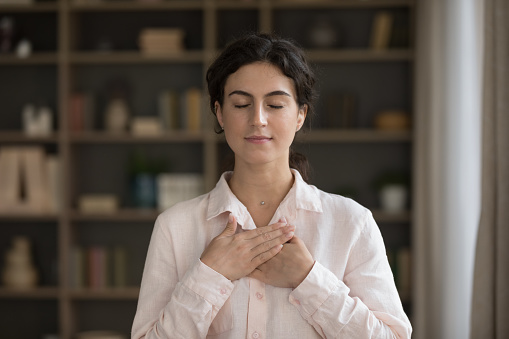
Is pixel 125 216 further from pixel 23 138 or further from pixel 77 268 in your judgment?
pixel 23 138

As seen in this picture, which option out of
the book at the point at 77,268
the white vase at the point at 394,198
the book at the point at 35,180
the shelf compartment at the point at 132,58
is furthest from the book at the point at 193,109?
the white vase at the point at 394,198

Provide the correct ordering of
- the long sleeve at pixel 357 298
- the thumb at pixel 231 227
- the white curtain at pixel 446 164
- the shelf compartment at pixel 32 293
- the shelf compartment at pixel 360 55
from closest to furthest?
the long sleeve at pixel 357 298 < the thumb at pixel 231 227 < the white curtain at pixel 446 164 < the shelf compartment at pixel 360 55 < the shelf compartment at pixel 32 293

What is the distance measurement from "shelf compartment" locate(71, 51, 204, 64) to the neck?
2.87 m

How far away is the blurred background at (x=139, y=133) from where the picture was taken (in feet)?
14.8

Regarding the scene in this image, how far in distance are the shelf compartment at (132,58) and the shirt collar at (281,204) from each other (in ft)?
9.52

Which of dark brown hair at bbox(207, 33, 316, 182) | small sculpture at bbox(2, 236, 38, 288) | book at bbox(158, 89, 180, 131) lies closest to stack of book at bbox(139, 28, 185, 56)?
book at bbox(158, 89, 180, 131)

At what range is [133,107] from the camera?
4883 mm

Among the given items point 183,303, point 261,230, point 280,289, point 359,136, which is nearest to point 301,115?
point 261,230

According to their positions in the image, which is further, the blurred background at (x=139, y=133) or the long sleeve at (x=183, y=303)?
the blurred background at (x=139, y=133)

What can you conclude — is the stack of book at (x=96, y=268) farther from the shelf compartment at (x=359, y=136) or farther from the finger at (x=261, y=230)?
the finger at (x=261, y=230)

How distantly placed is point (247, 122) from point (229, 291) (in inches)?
14.9

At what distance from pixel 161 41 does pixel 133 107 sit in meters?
0.54

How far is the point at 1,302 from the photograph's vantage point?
491 cm

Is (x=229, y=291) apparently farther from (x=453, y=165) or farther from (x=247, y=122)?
(x=453, y=165)
